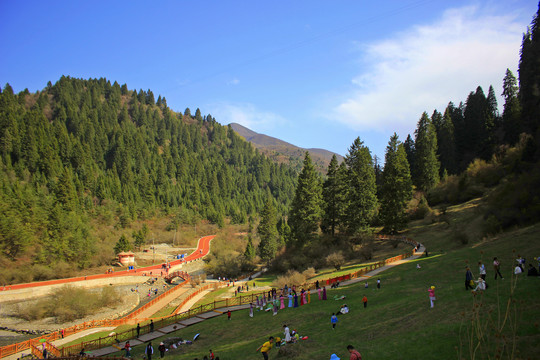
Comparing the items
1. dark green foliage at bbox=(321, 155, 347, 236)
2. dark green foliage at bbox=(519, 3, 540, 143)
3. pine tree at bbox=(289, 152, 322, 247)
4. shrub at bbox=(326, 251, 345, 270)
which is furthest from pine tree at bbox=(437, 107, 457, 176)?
shrub at bbox=(326, 251, 345, 270)

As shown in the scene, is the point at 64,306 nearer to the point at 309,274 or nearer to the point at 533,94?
the point at 309,274

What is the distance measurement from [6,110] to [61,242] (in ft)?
240

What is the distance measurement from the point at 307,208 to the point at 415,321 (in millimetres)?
35111

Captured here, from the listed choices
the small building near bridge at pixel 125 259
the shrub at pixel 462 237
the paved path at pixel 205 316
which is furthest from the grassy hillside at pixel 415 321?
the small building near bridge at pixel 125 259

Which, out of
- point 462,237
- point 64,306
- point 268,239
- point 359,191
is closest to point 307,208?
point 359,191

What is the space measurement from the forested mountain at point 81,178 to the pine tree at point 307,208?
43602 mm

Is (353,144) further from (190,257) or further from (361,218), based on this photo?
(190,257)

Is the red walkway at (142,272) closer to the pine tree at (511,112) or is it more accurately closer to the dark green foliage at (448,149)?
the dark green foliage at (448,149)

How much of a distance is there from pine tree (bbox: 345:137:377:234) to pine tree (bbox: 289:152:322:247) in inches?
190

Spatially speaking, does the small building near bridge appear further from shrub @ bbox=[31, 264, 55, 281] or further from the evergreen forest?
shrub @ bbox=[31, 264, 55, 281]

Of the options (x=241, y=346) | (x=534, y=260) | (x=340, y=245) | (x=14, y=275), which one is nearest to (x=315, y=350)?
(x=241, y=346)

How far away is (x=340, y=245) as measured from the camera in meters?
48.1

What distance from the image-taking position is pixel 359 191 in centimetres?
4962

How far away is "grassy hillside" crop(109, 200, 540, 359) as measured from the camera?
10.9m
